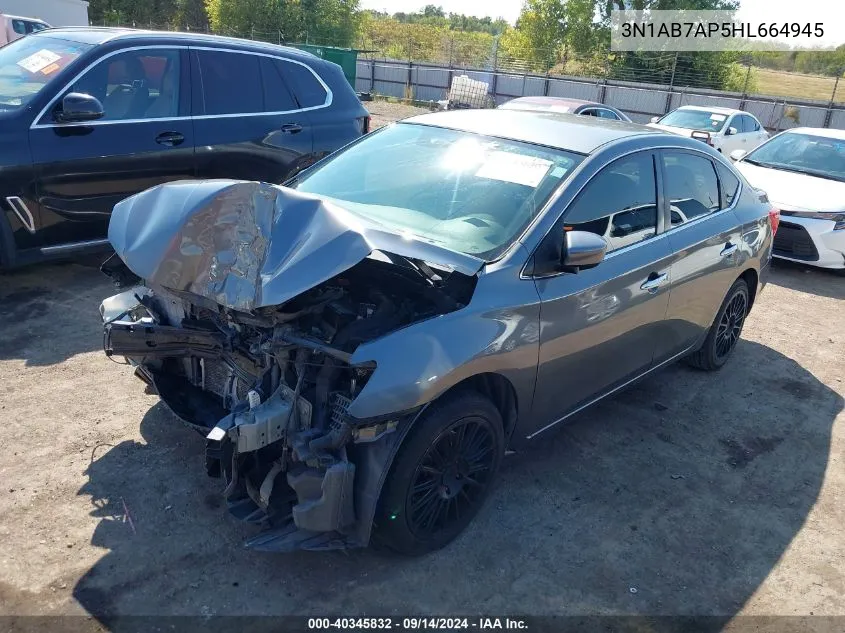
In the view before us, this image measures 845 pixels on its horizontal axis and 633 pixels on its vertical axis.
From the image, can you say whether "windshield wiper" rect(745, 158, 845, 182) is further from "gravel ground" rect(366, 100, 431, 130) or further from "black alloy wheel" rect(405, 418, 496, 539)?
"gravel ground" rect(366, 100, 431, 130)

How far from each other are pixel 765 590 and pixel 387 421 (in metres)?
2.02

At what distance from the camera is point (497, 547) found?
3.33m

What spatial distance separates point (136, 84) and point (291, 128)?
1465 mm

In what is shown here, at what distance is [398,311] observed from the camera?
305 cm

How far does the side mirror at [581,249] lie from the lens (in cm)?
325

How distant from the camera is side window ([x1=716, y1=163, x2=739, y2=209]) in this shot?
16.5 ft

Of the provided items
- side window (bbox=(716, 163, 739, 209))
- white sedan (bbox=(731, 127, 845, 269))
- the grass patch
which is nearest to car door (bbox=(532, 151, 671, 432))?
side window (bbox=(716, 163, 739, 209))

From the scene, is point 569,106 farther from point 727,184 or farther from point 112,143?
point 112,143

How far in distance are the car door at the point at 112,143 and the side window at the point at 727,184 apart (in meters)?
4.34

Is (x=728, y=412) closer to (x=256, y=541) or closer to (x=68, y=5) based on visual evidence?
(x=256, y=541)

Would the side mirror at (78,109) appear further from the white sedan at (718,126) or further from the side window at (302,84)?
the white sedan at (718,126)

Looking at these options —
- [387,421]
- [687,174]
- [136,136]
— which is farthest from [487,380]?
[136,136]

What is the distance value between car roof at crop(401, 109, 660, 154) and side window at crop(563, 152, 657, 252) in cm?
19

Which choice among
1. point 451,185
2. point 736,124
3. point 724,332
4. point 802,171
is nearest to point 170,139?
point 451,185
